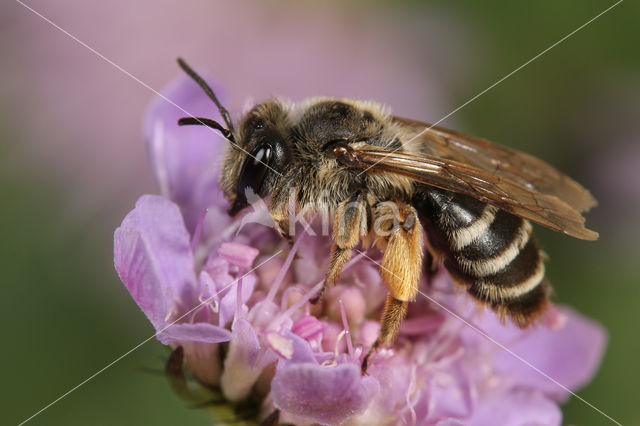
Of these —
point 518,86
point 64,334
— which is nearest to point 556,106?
point 518,86

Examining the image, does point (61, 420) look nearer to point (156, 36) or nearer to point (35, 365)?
point (35, 365)

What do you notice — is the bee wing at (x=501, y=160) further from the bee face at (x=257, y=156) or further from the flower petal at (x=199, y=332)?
the flower petal at (x=199, y=332)

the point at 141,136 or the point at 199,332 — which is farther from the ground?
the point at 141,136

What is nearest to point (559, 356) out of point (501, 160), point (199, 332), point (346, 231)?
point (501, 160)

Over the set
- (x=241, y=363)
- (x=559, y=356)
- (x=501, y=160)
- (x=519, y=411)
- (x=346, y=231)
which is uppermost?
(x=501, y=160)

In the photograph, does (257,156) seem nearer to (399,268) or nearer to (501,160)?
(399,268)

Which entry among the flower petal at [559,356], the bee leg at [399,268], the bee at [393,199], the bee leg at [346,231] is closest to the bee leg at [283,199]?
the bee at [393,199]

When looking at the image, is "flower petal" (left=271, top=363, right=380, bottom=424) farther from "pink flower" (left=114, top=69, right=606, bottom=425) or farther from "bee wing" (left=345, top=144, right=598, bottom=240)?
"bee wing" (left=345, top=144, right=598, bottom=240)
